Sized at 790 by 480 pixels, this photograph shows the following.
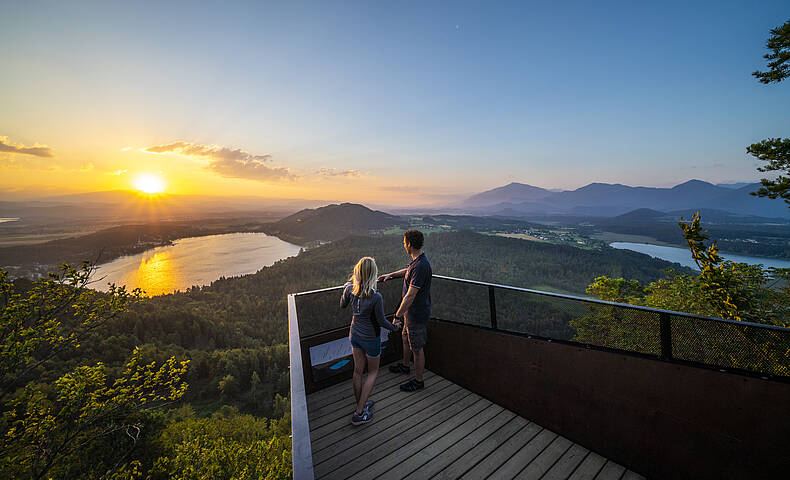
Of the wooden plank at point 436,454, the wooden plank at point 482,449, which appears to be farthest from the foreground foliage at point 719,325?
the wooden plank at point 436,454

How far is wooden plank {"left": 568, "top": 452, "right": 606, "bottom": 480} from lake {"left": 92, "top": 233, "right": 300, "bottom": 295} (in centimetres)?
6968

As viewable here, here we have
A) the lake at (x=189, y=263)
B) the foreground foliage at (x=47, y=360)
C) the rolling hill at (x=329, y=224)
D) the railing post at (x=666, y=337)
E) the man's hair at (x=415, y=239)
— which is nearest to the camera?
the railing post at (x=666, y=337)

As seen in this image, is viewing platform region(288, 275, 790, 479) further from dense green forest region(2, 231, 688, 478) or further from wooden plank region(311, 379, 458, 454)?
dense green forest region(2, 231, 688, 478)

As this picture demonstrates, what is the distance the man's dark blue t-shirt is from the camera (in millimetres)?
3080

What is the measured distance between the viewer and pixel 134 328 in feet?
138

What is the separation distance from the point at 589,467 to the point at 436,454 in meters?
1.37

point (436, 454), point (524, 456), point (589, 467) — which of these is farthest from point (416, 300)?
point (589, 467)

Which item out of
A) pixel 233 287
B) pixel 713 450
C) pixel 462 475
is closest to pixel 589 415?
pixel 713 450

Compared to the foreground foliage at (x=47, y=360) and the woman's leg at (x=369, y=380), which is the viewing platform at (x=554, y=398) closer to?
the woman's leg at (x=369, y=380)

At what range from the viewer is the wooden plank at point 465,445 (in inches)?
97.9

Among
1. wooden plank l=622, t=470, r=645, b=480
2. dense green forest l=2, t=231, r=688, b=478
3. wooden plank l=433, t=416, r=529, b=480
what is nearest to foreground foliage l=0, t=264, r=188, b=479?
dense green forest l=2, t=231, r=688, b=478

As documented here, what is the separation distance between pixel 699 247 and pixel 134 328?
192ft

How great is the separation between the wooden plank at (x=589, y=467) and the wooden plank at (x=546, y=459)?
163 mm

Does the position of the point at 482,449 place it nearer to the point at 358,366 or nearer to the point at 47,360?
the point at 358,366
